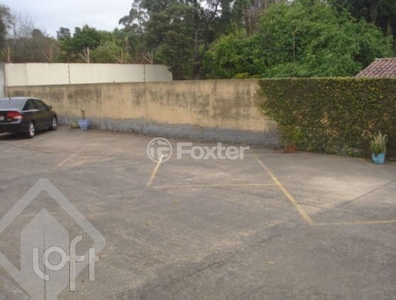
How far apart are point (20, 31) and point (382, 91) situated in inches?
1427

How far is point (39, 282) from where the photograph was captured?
12.3 feet

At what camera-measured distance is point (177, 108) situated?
1366cm

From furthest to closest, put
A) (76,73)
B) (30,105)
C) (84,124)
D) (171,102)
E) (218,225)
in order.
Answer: (76,73)
(84,124)
(30,105)
(171,102)
(218,225)

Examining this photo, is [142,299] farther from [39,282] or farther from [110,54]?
[110,54]

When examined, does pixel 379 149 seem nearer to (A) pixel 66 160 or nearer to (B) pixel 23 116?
(A) pixel 66 160

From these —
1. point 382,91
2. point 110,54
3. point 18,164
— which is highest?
point 110,54

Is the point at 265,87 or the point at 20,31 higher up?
the point at 20,31

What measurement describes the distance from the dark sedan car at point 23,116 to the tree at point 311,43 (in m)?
13.9

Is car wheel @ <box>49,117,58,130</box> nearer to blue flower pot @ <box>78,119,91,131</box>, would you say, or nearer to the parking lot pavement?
blue flower pot @ <box>78,119,91,131</box>

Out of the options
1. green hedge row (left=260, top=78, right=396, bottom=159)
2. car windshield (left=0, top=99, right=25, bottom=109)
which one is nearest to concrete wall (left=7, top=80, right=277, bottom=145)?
green hedge row (left=260, top=78, right=396, bottom=159)

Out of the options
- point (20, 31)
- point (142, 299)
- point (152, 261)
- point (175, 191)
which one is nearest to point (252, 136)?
point (175, 191)

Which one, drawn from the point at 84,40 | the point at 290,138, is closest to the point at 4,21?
the point at 84,40

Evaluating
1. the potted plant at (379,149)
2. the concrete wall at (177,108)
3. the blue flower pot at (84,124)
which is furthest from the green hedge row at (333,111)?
the blue flower pot at (84,124)

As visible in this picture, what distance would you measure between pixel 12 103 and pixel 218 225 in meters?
11.9
